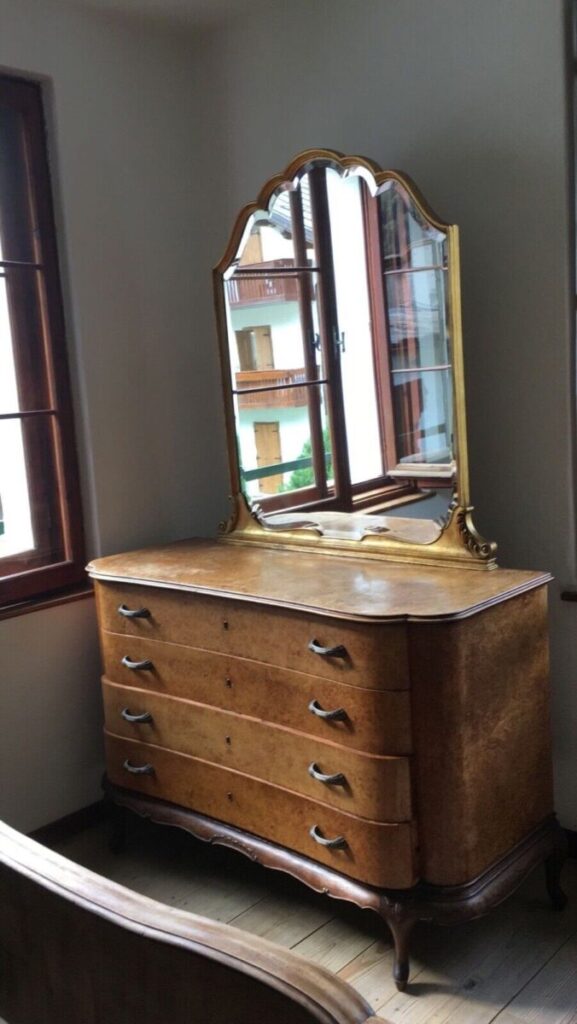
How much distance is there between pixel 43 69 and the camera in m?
2.69

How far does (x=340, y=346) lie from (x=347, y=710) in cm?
102

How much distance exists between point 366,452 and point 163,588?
63cm

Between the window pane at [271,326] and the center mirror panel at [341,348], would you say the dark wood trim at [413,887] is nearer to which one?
the center mirror panel at [341,348]

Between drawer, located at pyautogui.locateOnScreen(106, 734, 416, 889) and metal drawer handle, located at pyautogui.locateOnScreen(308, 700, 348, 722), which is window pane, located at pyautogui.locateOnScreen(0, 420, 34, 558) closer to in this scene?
drawer, located at pyautogui.locateOnScreen(106, 734, 416, 889)

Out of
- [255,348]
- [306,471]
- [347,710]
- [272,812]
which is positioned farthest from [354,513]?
[272,812]

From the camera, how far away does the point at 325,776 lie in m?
2.14

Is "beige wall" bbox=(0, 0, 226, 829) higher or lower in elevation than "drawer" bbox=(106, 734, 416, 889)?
higher

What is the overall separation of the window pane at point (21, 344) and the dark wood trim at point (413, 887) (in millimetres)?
1210

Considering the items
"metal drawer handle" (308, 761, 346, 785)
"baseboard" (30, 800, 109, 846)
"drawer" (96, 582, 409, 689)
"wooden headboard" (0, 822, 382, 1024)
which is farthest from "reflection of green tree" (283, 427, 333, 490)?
"wooden headboard" (0, 822, 382, 1024)

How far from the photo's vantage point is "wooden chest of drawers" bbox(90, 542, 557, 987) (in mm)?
2033

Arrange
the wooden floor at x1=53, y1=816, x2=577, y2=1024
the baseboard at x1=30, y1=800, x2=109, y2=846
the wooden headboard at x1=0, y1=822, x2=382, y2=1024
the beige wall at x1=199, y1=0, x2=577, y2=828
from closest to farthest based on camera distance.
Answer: the wooden headboard at x1=0, y1=822, x2=382, y2=1024
the wooden floor at x1=53, y1=816, x2=577, y2=1024
the beige wall at x1=199, y1=0, x2=577, y2=828
the baseboard at x1=30, y1=800, x2=109, y2=846

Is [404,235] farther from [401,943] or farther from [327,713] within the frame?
[401,943]

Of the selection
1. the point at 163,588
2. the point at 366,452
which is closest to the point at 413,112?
the point at 366,452

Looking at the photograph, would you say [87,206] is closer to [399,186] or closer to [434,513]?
[399,186]
